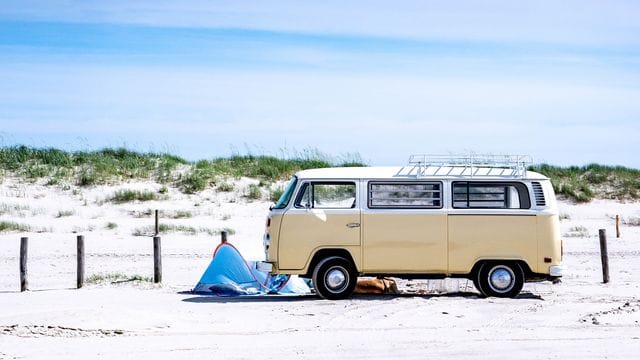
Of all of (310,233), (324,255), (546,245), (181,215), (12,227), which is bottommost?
(324,255)

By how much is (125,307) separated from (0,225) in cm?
1573

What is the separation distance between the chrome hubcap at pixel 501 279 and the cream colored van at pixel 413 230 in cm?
2

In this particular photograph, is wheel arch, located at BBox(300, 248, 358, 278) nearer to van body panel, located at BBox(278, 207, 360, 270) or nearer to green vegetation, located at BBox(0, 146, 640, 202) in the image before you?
van body panel, located at BBox(278, 207, 360, 270)

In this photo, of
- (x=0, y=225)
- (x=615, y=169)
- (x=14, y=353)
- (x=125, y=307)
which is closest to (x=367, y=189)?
(x=125, y=307)

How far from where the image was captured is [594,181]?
44250 millimetres

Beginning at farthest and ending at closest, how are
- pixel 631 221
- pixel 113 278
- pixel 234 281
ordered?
1. pixel 631 221
2. pixel 113 278
3. pixel 234 281

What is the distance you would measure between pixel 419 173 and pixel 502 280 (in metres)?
2.47

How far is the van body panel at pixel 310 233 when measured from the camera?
18062mm

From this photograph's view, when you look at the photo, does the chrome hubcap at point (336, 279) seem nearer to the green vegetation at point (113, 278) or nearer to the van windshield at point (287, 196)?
the van windshield at point (287, 196)

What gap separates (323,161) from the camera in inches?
1750

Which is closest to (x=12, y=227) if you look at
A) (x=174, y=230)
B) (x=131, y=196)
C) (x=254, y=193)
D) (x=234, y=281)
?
(x=174, y=230)

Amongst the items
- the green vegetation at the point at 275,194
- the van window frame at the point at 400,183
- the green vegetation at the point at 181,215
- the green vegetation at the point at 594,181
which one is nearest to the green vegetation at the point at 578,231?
the green vegetation at the point at 594,181

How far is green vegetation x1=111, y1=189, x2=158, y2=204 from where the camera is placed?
37625 millimetres

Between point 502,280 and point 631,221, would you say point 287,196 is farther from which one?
point 631,221
